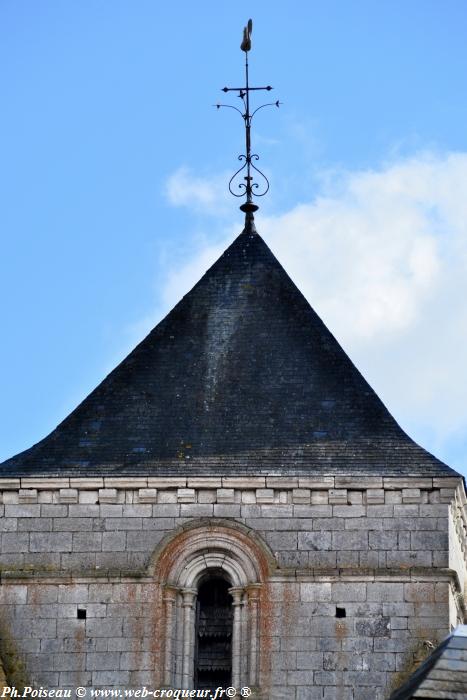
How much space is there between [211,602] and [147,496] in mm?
1445

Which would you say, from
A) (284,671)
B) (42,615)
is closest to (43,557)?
(42,615)

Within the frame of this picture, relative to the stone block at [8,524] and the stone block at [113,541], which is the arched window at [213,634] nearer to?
the stone block at [113,541]

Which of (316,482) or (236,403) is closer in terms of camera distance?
(316,482)

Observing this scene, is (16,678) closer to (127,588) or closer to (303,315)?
(127,588)

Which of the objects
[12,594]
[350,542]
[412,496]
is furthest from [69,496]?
[412,496]

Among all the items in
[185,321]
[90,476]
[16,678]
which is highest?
[185,321]

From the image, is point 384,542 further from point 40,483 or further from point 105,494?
point 40,483

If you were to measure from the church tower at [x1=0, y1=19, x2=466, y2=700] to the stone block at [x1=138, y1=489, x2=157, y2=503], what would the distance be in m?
0.01

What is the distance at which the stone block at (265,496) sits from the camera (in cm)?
3284

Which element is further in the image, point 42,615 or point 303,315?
point 303,315

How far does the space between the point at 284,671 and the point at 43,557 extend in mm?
3140

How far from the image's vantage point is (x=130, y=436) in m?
33.8

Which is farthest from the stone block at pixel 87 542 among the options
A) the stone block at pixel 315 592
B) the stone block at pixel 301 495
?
the stone block at pixel 315 592

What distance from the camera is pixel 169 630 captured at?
32.3 m
